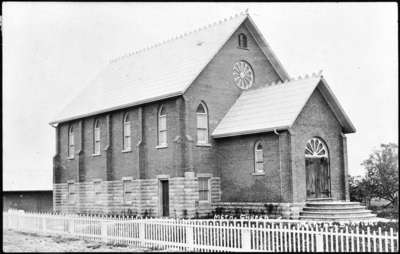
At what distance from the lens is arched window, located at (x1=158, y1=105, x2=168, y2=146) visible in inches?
1201

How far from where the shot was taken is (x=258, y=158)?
91.9 feet

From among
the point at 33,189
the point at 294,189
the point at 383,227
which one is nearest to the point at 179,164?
the point at 294,189

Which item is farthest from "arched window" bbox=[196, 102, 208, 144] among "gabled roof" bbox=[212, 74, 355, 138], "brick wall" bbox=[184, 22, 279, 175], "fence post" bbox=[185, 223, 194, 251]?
"fence post" bbox=[185, 223, 194, 251]

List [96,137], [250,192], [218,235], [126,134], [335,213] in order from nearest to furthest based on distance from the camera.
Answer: [218,235] < [335,213] < [250,192] < [126,134] < [96,137]

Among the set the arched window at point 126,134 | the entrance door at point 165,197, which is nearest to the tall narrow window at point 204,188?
the entrance door at point 165,197

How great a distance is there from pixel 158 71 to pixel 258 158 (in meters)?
9.28

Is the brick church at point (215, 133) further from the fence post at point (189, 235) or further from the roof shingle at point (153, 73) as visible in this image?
the fence post at point (189, 235)

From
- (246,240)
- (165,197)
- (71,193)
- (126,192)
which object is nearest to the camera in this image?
(246,240)

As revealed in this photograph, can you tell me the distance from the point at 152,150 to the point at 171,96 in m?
3.66

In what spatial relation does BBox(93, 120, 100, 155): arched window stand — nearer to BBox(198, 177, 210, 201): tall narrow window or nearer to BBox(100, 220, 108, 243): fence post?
BBox(198, 177, 210, 201): tall narrow window

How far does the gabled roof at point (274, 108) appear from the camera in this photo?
26812 millimetres

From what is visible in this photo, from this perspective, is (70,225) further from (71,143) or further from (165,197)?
(71,143)

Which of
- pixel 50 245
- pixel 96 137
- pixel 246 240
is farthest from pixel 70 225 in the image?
pixel 96 137

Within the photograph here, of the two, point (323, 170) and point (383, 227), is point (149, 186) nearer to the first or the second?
point (323, 170)
